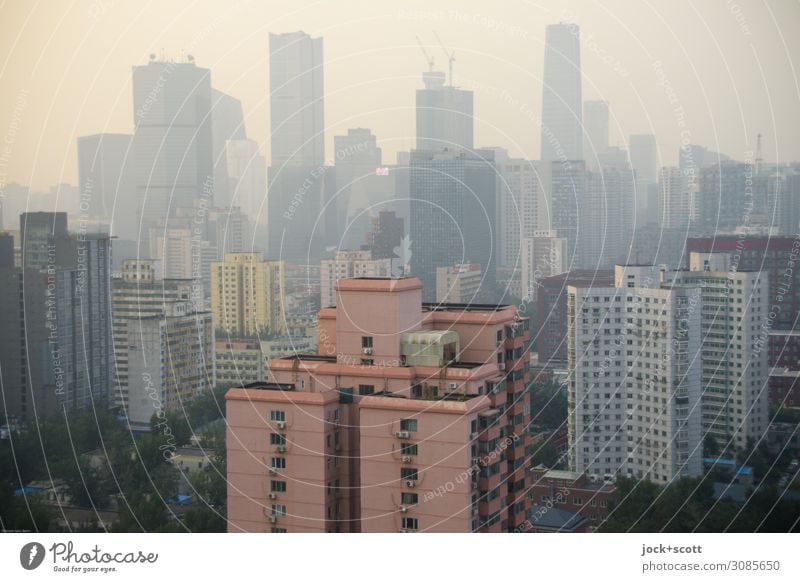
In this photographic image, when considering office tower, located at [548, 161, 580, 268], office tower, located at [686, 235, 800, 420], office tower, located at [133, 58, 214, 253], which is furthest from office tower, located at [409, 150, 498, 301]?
office tower, located at [133, 58, 214, 253]

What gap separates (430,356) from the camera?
436cm

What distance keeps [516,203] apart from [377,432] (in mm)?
Result: 7098

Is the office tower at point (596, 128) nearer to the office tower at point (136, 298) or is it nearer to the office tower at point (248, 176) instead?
the office tower at point (248, 176)

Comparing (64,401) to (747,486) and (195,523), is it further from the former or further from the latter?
(747,486)

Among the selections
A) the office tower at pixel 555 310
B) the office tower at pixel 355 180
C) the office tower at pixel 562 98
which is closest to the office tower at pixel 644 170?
the office tower at pixel 562 98

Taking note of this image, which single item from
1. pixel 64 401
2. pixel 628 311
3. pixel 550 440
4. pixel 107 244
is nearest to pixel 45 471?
pixel 64 401

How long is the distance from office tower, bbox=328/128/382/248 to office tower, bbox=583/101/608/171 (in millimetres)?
2739

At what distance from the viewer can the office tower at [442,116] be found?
26.9 ft

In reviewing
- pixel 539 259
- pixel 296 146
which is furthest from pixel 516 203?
pixel 296 146

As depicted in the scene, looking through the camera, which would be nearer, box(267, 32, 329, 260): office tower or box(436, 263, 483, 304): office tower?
box(436, 263, 483, 304): office tower

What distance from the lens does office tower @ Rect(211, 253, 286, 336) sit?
11.2 m

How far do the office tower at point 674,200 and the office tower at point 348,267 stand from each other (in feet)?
14.7

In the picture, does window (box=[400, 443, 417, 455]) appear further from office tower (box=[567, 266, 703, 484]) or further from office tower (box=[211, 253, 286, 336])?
office tower (box=[211, 253, 286, 336])

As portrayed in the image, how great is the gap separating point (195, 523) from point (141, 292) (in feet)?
19.1
